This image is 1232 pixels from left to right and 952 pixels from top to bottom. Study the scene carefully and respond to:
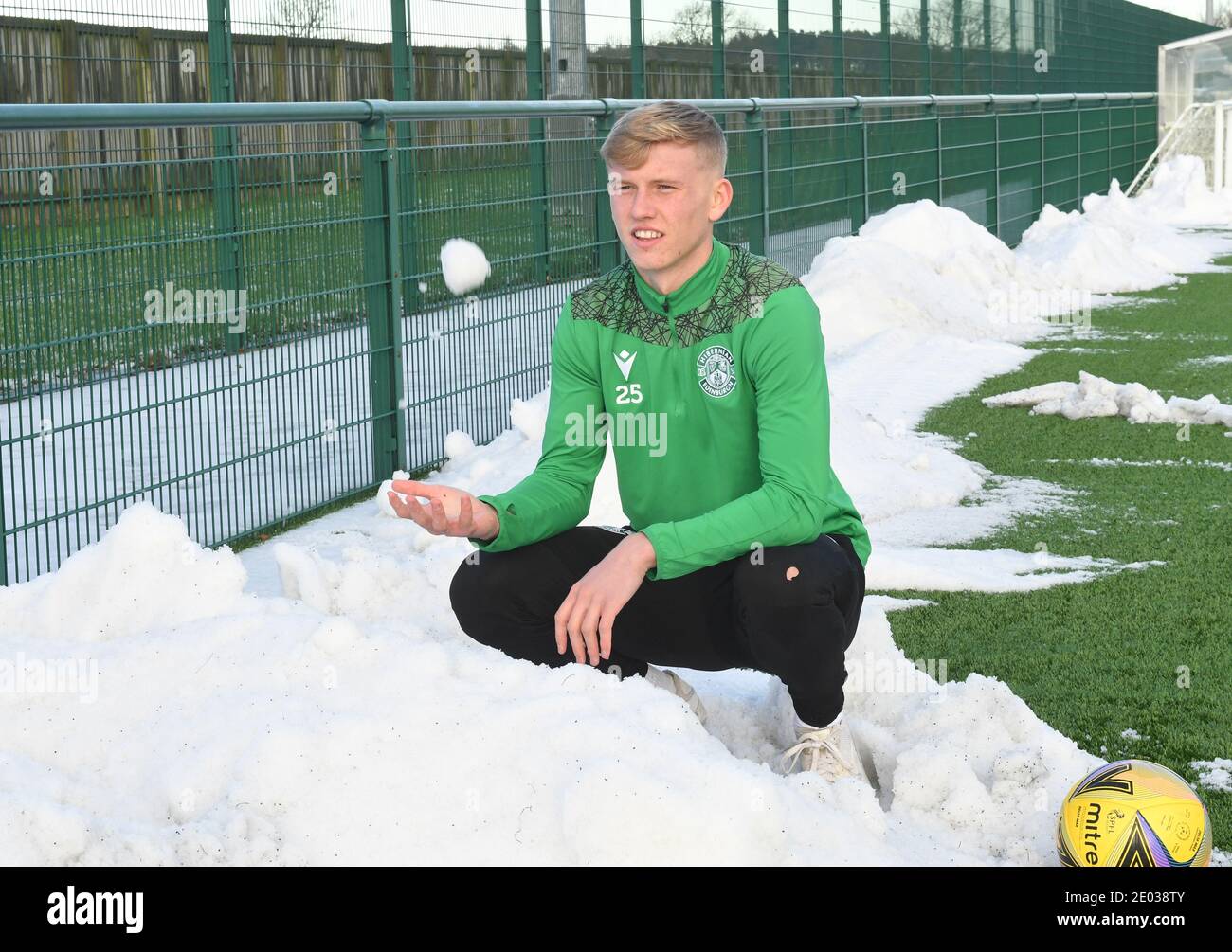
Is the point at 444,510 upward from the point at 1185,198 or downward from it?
downward

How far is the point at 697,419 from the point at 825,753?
73cm

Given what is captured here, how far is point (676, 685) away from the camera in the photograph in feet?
12.5

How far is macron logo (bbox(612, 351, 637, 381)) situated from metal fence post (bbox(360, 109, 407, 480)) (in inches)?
127

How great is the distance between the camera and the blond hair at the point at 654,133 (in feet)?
11.5

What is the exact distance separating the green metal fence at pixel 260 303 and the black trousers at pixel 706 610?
1.88m

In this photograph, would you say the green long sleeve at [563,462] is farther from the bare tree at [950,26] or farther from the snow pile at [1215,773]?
the bare tree at [950,26]

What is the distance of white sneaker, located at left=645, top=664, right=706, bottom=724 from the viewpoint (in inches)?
149

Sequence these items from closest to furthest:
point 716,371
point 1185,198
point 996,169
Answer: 1. point 716,371
2. point 996,169
3. point 1185,198

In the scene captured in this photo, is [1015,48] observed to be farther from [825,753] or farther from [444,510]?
A: [444,510]

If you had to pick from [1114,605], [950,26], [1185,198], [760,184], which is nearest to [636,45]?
[760,184]

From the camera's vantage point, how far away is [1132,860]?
3033mm
